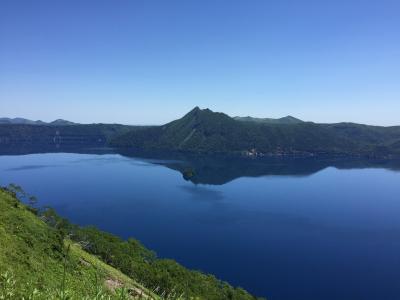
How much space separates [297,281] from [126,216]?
92.0 metres

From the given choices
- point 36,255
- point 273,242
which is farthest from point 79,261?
point 273,242

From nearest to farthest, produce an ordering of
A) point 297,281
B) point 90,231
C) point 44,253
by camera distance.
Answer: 1. point 44,253
2. point 90,231
3. point 297,281

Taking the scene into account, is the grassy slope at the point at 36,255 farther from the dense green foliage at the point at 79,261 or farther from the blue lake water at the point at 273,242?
the blue lake water at the point at 273,242

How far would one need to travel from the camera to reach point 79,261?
6219 cm

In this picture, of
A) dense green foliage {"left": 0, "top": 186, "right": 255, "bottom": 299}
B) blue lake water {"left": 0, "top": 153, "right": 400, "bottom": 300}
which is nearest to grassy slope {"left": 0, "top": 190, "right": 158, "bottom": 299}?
dense green foliage {"left": 0, "top": 186, "right": 255, "bottom": 299}

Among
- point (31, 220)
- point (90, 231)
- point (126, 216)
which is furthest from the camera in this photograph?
point (126, 216)

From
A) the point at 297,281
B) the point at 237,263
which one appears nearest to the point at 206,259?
the point at 237,263

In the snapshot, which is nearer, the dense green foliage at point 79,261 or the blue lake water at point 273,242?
the dense green foliage at point 79,261

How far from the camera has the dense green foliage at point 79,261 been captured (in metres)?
48.7

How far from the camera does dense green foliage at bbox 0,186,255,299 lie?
48.7m

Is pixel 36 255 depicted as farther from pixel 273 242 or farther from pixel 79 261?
pixel 273 242

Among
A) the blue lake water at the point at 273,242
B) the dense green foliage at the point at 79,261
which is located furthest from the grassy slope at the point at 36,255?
the blue lake water at the point at 273,242

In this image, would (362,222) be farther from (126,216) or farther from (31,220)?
(31,220)

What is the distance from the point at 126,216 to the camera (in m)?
174
